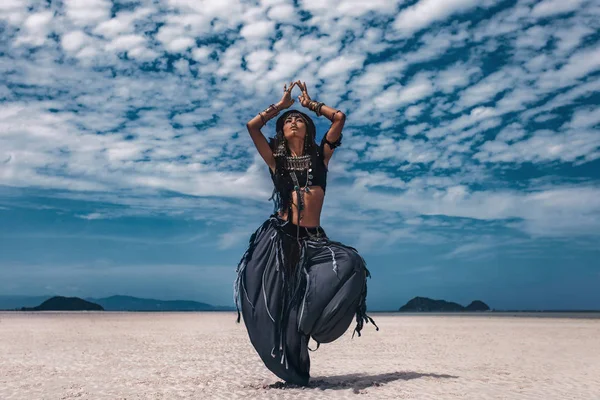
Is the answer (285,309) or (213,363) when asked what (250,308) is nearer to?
(285,309)

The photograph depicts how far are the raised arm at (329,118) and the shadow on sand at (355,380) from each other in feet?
9.63

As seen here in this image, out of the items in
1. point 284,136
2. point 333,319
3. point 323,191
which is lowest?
point 333,319

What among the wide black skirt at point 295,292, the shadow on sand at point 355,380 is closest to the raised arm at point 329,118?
the wide black skirt at point 295,292

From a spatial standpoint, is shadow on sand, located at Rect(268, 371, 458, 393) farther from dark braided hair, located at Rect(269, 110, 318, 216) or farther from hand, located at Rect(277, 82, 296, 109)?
hand, located at Rect(277, 82, 296, 109)

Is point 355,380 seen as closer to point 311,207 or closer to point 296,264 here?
point 296,264

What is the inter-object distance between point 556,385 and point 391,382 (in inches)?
99.3

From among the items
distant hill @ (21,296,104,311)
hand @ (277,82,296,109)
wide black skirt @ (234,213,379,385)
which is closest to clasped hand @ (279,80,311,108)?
hand @ (277,82,296,109)

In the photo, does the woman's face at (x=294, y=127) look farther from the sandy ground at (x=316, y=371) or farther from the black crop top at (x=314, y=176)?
the sandy ground at (x=316, y=371)

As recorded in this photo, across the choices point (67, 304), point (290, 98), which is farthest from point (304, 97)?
point (67, 304)

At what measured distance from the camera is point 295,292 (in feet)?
24.0

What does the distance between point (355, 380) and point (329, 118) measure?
150 inches

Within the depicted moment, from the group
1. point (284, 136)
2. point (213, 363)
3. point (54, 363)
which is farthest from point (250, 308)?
point (54, 363)

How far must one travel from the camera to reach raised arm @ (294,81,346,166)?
761cm

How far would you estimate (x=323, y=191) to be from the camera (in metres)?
7.76
